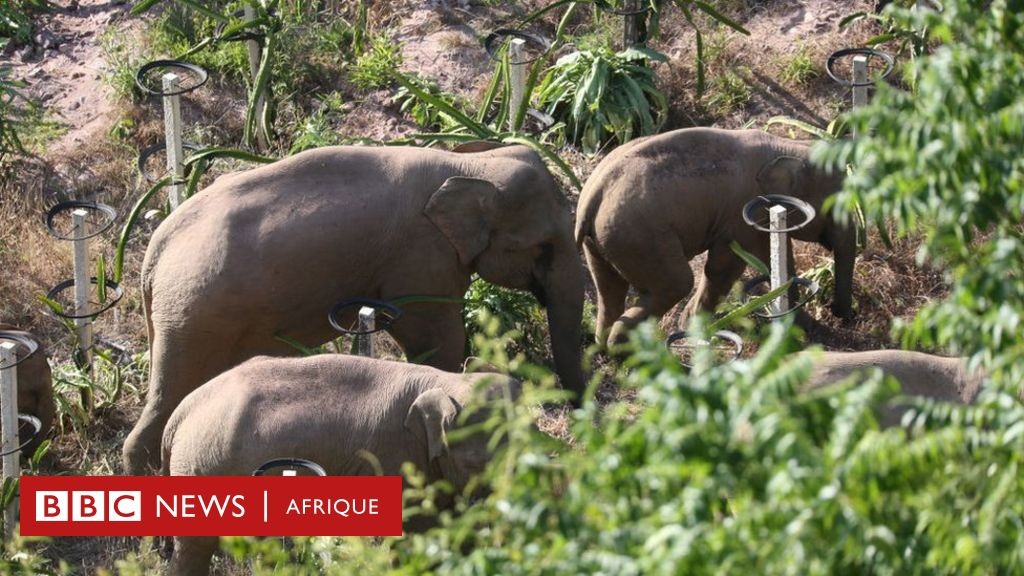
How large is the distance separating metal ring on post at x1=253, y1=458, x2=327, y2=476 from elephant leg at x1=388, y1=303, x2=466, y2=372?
2.03 m

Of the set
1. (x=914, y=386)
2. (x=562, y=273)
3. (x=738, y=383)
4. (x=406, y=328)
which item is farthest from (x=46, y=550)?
(x=738, y=383)

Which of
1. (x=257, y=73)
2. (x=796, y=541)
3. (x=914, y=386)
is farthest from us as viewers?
(x=257, y=73)

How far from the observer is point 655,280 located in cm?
1121

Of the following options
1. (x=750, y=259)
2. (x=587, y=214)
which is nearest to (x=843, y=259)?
(x=750, y=259)

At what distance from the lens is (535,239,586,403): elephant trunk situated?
10.5 metres

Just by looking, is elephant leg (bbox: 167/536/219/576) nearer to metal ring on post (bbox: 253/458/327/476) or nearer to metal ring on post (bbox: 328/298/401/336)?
metal ring on post (bbox: 253/458/327/476)

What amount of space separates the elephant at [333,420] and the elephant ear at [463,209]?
165cm

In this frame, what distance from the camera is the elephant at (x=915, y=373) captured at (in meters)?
8.45

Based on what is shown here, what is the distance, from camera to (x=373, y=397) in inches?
335

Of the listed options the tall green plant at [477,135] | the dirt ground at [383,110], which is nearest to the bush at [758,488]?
the dirt ground at [383,110]

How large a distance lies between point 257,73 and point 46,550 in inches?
192

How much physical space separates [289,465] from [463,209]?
242 centimetres

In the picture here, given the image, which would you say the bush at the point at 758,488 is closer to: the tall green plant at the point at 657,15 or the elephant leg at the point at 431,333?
the elephant leg at the point at 431,333

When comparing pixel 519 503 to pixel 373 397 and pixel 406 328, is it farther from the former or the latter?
pixel 406 328
